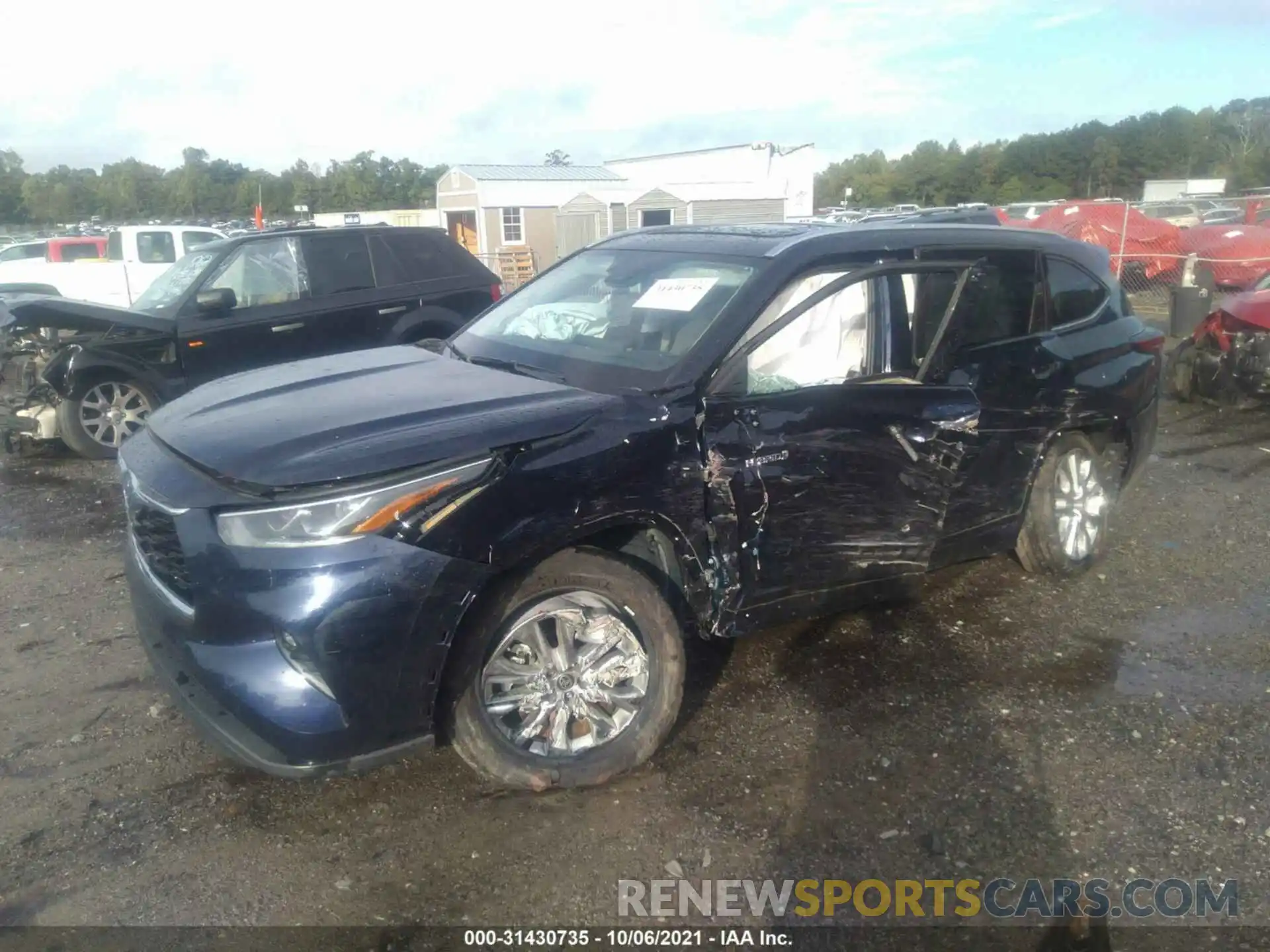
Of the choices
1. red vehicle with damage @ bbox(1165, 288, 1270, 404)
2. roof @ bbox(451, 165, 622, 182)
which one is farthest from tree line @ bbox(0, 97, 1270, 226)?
red vehicle with damage @ bbox(1165, 288, 1270, 404)

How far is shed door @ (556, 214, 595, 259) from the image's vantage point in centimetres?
3247

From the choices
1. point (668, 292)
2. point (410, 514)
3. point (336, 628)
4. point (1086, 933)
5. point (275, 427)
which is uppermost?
point (668, 292)

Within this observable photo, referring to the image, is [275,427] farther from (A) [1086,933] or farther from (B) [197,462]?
(A) [1086,933]

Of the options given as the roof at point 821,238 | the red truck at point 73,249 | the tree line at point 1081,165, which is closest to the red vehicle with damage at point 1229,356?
the roof at point 821,238

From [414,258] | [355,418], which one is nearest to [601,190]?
[414,258]

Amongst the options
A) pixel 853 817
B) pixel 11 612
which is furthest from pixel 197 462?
pixel 11 612

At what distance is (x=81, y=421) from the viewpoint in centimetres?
841

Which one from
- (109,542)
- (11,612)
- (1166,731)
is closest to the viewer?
(1166,731)

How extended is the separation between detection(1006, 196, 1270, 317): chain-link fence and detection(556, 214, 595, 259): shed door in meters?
14.8

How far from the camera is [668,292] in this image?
411cm

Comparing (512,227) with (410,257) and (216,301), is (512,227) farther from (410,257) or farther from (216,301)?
(216,301)

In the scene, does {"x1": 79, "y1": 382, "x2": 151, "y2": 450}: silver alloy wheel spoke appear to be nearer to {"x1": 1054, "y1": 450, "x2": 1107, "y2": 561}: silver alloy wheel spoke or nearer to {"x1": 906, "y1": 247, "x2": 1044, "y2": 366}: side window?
{"x1": 906, "y1": 247, "x2": 1044, "y2": 366}: side window

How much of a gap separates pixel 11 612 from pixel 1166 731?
17.5ft

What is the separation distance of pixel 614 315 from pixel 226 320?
5599mm
